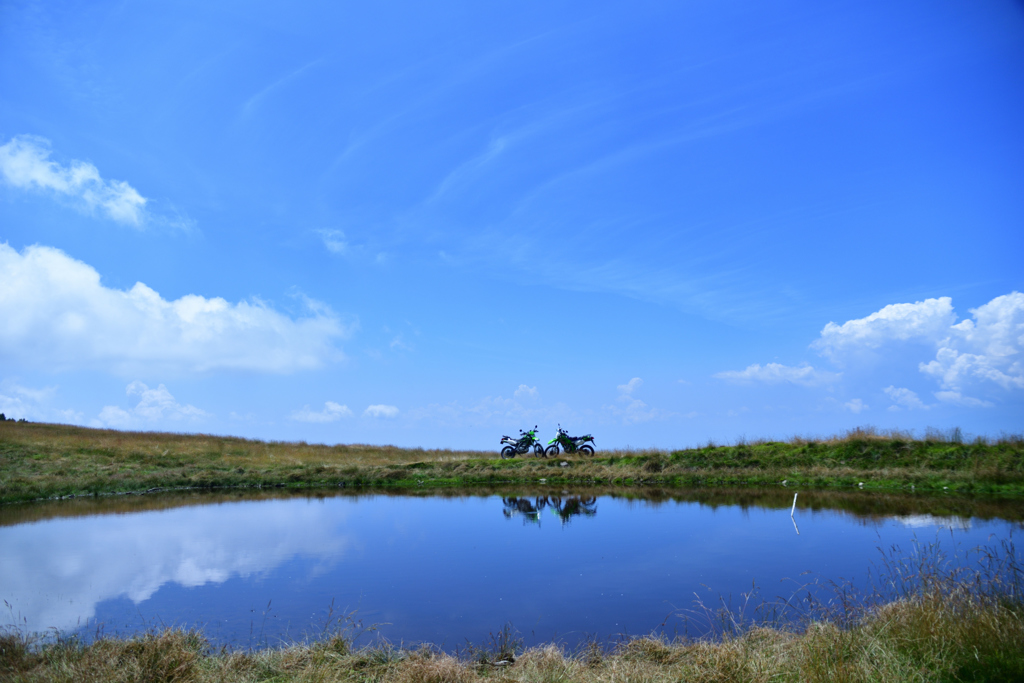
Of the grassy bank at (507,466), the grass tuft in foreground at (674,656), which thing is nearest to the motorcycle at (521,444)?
the grassy bank at (507,466)

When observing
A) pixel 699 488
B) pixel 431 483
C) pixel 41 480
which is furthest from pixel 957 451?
pixel 41 480

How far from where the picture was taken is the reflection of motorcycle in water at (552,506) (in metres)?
16.7

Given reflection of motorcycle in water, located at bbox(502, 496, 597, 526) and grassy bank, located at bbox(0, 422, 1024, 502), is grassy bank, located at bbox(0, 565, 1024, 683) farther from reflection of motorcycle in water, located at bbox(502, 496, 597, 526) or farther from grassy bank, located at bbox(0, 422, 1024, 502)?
grassy bank, located at bbox(0, 422, 1024, 502)

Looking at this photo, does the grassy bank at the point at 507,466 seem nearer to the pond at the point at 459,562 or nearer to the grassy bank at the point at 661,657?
the pond at the point at 459,562

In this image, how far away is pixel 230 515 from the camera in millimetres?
18109

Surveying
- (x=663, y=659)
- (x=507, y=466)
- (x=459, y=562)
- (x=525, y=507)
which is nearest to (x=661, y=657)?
(x=663, y=659)

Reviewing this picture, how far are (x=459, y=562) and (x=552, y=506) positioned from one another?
780 centimetres

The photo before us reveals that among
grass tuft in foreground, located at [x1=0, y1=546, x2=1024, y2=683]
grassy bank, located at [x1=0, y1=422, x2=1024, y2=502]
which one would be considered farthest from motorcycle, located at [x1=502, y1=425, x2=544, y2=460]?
grass tuft in foreground, located at [x1=0, y1=546, x2=1024, y2=683]

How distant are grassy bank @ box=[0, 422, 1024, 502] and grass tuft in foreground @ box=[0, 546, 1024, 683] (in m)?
14.3

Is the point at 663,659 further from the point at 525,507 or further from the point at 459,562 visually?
the point at 525,507

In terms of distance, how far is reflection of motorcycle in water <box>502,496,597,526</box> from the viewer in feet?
54.6

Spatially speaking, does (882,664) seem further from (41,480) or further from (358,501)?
(41,480)

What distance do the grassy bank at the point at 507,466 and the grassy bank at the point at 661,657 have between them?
1445 centimetres

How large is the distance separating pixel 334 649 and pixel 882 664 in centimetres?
549
